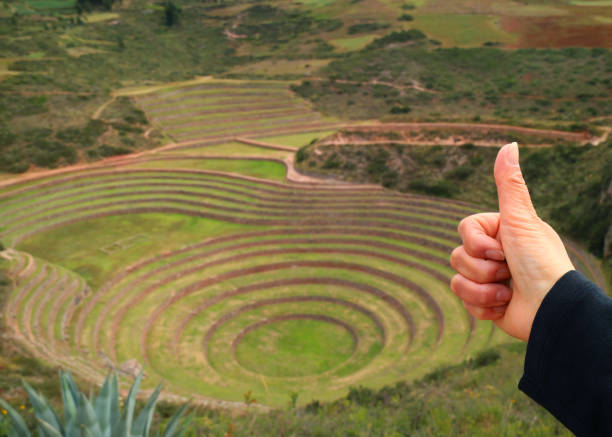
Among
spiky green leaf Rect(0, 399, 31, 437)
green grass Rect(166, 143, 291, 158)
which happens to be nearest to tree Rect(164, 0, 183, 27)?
green grass Rect(166, 143, 291, 158)

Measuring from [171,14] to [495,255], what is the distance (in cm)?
8023

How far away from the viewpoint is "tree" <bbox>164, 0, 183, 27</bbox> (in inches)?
2928

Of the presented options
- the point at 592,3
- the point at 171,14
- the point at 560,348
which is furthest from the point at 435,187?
the point at 171,14

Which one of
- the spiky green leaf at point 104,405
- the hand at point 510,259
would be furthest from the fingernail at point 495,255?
the spiky green leaf at point 104,405

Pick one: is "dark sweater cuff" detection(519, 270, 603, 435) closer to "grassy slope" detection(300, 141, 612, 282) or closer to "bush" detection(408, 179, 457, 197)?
"grassy slope" detection(300, 141, 612, 282)

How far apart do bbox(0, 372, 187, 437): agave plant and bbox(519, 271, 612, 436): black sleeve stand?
350 centimetres

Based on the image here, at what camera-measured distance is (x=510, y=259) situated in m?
2.41

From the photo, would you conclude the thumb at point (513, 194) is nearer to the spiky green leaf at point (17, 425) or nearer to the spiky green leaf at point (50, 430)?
the spiky green leaf at point (50, 430)

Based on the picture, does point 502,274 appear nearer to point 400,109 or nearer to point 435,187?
point 435,187

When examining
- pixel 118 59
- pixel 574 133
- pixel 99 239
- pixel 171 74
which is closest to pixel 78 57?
pixel 118 59

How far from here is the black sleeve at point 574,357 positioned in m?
1.82

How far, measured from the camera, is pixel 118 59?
195ft

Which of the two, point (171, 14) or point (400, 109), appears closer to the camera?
point (400, 109)

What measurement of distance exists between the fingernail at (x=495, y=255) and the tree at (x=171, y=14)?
7973cm
